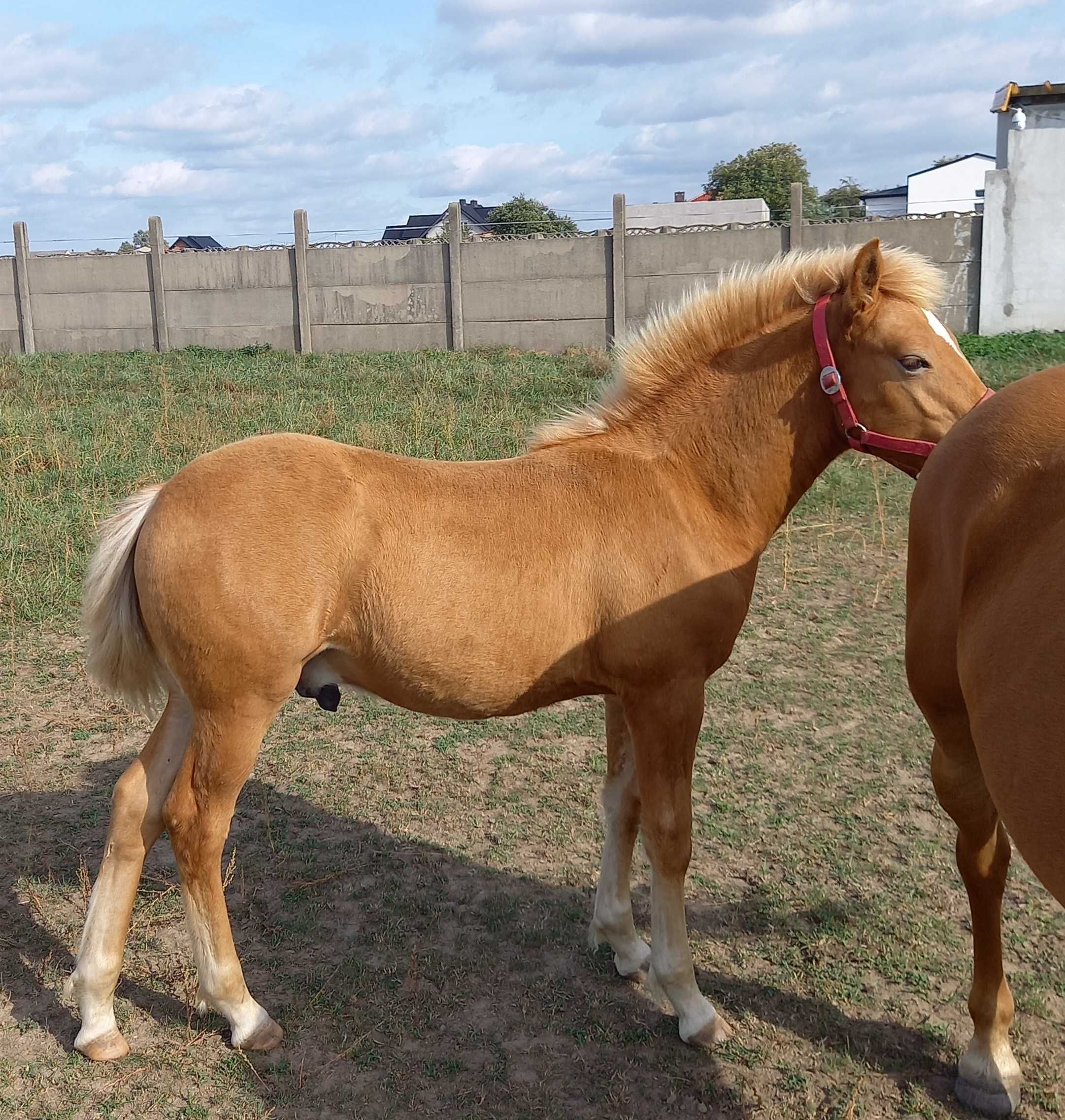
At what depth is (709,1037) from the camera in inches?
108

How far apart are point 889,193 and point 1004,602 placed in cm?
5913

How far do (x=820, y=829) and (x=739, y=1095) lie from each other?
138 cm

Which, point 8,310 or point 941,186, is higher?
point 941,186

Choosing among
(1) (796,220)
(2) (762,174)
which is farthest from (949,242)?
(2) (762,174)

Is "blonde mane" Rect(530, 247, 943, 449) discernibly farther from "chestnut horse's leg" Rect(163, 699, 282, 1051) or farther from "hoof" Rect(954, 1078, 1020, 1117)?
"hoof" Rect(954, 1078, 1020, 1117)

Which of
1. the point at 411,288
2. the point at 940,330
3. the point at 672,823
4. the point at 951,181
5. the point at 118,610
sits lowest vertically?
the point at 672,823

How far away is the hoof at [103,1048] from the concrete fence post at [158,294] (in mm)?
15043

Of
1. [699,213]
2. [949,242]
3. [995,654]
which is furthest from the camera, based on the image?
[699,213]

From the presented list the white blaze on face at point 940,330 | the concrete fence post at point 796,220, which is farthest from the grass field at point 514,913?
the concrete fence post at point 796,220

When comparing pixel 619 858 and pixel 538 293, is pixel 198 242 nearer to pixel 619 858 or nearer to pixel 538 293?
pixel 538 293

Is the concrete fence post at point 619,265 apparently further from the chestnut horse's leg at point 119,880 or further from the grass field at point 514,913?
the chestnut horse's leg at point 119,880

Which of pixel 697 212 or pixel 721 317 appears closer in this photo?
pixel 721 317

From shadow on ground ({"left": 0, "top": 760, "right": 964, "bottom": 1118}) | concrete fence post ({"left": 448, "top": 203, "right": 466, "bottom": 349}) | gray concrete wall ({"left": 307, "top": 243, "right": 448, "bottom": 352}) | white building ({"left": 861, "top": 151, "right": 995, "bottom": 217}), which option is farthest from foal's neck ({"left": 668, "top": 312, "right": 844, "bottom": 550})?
white building ({"left": 861, "top": 151, "right": 995, "bottom": 217})

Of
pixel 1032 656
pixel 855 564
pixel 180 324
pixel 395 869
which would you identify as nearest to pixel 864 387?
pixel 1032 656
